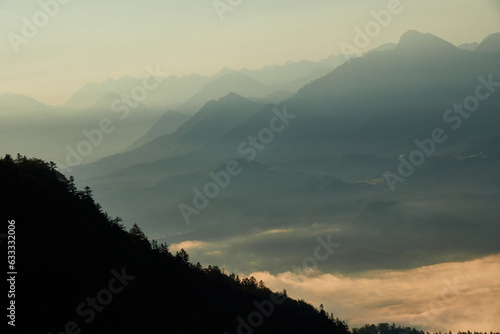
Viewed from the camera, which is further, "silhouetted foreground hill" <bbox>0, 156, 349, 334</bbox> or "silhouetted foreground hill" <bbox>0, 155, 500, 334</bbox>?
"silhouetted foreground hill" <bbox>0, 156, 349, 334</bbox>

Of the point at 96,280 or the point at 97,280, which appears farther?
the point at 97,280

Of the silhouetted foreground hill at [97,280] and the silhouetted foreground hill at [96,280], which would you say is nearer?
the silhouetted foreground hill at [96,280]

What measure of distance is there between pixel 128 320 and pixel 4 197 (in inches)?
1027

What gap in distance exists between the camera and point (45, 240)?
83438mm

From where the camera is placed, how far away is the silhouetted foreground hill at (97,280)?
75.6 meters

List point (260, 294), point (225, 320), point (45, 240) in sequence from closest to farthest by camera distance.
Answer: point (45, 240), point (225, 320), point (260, 294)

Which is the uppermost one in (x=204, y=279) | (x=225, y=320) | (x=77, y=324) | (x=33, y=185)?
(x=33, y=185)

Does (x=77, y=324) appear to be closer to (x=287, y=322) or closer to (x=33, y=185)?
(x=33, y=185)

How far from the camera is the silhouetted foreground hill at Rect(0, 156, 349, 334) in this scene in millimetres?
75562

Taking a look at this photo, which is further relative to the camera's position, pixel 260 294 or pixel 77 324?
pixel 260 294

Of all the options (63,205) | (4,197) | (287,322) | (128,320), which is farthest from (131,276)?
(287,322)

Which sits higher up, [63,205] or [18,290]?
[63,205]

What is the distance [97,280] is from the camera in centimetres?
8444

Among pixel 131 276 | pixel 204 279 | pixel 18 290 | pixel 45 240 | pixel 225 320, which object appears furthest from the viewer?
pixel 204 279
